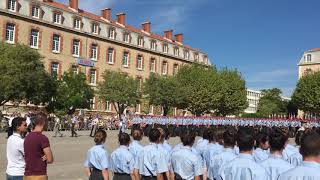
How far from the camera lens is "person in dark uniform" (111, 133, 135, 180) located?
8023 mm

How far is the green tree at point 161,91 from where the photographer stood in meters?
53.2

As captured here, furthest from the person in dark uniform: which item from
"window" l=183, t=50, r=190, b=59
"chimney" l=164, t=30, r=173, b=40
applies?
"chimney" l=164, t=30, r=173, b=40

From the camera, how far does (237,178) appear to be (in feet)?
16.9

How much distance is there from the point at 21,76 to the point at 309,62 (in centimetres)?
6916

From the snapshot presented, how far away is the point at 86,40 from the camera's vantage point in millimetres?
54938

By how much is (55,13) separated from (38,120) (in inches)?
1827

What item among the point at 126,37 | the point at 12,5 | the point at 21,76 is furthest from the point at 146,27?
the point at 21,76

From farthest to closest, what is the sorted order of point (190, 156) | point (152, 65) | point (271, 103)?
point (271, 103) → point (152, 65) → point (190, 156)

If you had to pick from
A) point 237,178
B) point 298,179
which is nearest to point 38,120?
point 237,178

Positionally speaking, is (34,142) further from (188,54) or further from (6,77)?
(188,54)

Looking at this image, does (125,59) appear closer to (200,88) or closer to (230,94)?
(200,88)

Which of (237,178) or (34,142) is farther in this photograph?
(34,142)

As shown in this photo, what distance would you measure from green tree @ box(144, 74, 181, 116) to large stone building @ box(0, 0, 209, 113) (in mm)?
6011

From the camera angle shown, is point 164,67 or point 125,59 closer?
point 125,59
